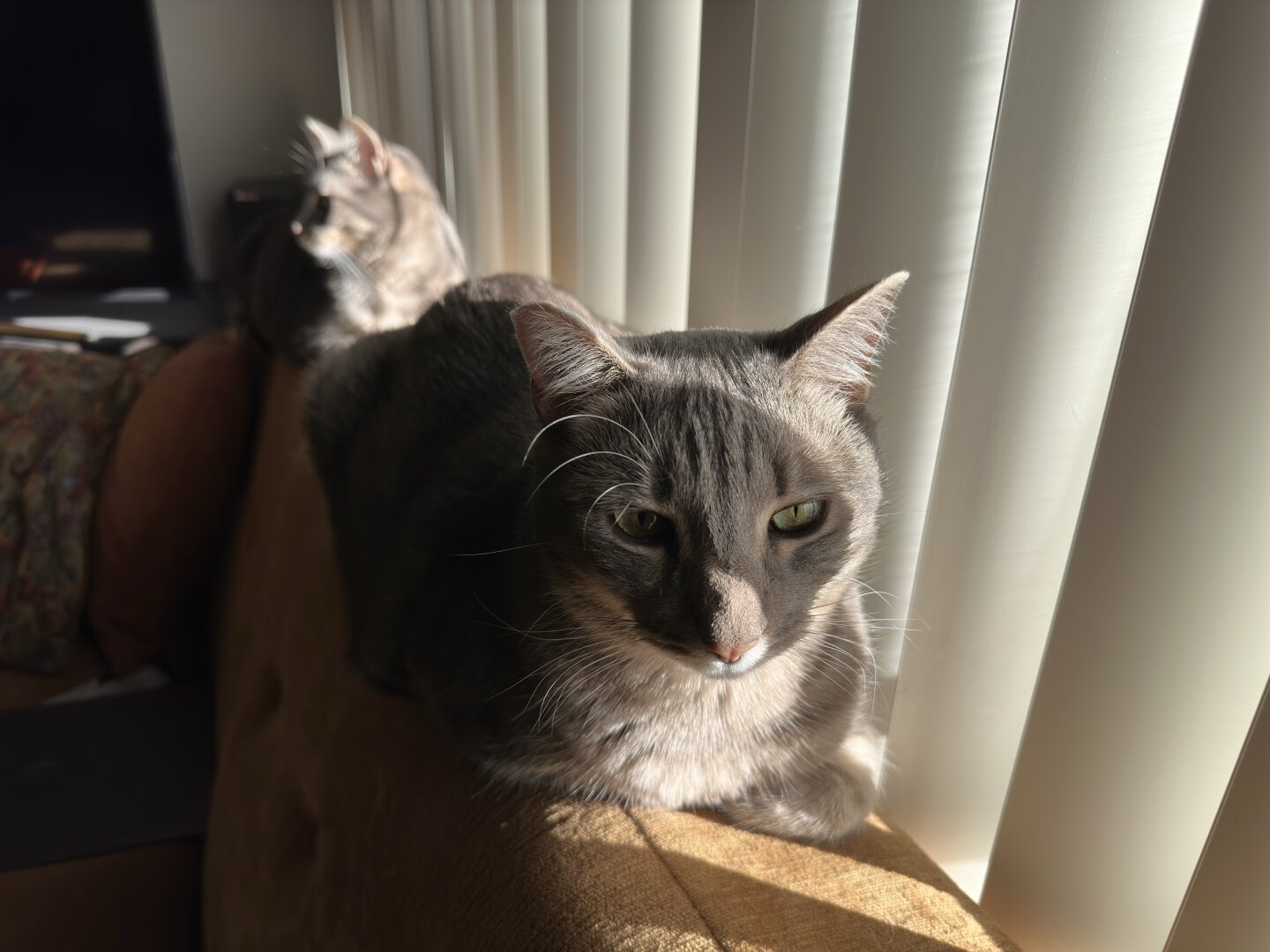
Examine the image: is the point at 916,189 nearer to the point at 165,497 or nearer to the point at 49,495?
the point at 165,497

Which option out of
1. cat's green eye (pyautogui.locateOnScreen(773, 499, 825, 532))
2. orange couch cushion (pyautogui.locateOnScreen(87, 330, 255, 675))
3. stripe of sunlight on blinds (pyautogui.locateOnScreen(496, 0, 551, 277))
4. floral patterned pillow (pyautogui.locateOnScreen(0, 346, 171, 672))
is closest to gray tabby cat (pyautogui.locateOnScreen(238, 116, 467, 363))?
orange couch cushion (pyautogui.locateOnScreen(87, 330, 255, 675))

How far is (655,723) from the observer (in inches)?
31.9

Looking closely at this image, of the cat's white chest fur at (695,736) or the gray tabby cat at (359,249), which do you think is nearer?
the cat's white chest fur at (695,736)

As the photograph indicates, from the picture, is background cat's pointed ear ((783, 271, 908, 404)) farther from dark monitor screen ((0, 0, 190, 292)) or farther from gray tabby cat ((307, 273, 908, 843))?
dark monitor screen ((0, 0, 190, 292))

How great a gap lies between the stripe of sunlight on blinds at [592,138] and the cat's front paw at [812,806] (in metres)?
0.73

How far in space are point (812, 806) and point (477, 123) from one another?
1518mm

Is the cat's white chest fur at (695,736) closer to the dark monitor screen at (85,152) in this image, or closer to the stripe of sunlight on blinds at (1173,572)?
the stripe of sunlight on blinds at (1173,572)

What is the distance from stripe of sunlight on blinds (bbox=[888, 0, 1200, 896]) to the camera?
0.58 metres

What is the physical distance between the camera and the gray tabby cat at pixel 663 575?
70cm

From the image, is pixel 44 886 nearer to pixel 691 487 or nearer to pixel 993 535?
pixel 691 487

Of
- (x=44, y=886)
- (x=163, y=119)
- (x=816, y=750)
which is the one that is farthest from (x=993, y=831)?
(x=163, y=119)

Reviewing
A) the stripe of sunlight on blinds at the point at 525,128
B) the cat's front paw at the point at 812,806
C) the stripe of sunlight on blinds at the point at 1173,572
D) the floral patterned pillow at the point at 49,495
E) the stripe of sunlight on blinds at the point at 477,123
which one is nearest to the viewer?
the stripe of sunlight on blinds at the point at 1173,572

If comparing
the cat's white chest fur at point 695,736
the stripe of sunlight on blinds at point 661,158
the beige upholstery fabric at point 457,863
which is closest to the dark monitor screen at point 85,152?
the beige upholstery fabric at point 457,863

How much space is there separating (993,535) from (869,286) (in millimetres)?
227
